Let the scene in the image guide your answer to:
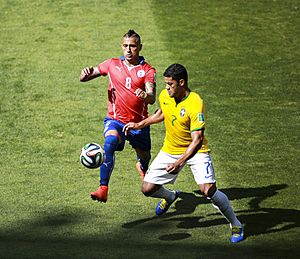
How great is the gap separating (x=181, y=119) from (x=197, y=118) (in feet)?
0.87

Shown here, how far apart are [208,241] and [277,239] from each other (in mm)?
922

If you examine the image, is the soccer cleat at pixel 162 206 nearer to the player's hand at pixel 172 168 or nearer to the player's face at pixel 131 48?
the player's hand at pixel 172 168

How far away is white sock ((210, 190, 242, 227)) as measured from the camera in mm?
10961

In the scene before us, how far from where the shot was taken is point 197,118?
35.3 ft

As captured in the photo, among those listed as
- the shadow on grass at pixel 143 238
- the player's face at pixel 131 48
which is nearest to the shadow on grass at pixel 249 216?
the shadow on grass at pixel 143 238

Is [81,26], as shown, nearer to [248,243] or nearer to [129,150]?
[129,150]

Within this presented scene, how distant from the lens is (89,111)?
16.1m

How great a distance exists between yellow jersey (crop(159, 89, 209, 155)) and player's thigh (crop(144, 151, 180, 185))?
81mm

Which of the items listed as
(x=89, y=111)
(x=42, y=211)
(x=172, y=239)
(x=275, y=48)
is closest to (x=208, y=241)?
(x=172, y=239)

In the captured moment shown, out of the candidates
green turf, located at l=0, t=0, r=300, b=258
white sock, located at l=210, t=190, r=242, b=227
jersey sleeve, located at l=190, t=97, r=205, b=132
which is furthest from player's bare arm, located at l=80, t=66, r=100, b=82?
white sock, located at l=210, t=190, r=242, b=227

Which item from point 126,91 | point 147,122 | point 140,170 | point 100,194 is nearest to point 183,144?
point 147,122

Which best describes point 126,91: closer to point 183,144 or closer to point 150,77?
point 150,77

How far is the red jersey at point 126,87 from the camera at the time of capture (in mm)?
12344

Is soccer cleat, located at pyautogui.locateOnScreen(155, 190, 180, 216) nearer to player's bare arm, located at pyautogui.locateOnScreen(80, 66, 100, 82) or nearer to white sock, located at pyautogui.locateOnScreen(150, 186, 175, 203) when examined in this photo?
white sock, located at pyautogui.locateOnScreen(150, 186, 175, 203)
